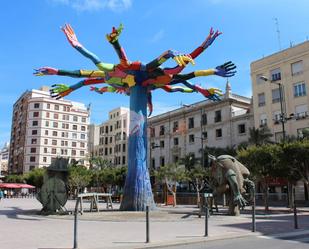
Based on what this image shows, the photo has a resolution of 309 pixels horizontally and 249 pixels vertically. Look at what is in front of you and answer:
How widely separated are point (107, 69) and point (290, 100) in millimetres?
32240

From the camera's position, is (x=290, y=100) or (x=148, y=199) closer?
(x=148, y=199)

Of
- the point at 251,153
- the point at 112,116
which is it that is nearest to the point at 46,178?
the point at 251,153

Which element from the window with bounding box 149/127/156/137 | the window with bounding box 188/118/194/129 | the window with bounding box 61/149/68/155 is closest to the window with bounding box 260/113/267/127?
the window with bounding box 188/118/194/129

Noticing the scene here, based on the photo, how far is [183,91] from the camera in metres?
26.5

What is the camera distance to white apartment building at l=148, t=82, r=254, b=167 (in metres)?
58.7

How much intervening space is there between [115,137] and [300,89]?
187 feet

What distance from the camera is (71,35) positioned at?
23625 millimetres

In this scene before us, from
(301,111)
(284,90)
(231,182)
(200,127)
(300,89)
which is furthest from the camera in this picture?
(200,127)

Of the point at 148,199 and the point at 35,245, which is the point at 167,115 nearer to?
the point at 148,199

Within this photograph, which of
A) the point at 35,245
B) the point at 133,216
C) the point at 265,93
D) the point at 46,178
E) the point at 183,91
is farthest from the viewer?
the point at 265,93

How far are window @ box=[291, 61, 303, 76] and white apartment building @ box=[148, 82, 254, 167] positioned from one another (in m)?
9.98

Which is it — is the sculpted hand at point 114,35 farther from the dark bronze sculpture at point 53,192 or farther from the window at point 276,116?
the window at point 276,116

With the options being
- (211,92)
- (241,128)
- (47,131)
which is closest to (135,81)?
(211,92)

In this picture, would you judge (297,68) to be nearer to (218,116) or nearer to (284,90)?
(284,90)
